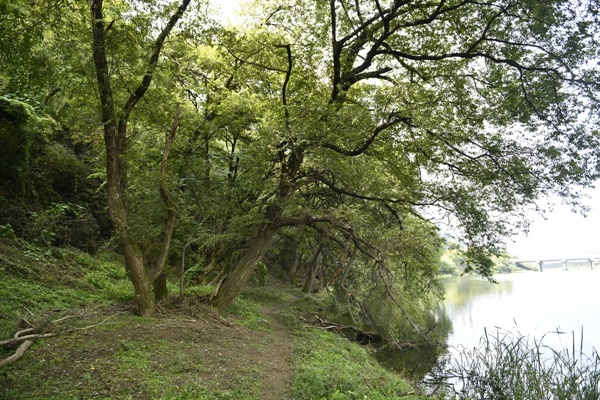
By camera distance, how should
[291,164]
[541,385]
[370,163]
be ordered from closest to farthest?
[541,385]
[291,164]
[370,163]

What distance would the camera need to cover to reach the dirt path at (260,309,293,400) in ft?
17.1

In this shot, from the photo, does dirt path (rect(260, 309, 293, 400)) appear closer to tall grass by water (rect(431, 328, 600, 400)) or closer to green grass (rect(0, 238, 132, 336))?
tall grass by water (rect(431, 328, 600, 400))

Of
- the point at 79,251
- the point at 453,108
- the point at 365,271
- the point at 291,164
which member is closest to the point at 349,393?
the point at 291,164

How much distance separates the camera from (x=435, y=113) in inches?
312

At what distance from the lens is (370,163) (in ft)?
32.4

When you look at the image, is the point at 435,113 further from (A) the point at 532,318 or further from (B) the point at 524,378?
(A) the point at 532,318

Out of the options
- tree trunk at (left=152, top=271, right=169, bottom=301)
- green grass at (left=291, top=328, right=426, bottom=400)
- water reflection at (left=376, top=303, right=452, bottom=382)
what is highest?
tree trunk at (left=152, top=271, right=169, bottom=301)

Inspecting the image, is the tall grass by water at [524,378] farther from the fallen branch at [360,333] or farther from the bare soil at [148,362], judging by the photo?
the bare soil at [148,362]

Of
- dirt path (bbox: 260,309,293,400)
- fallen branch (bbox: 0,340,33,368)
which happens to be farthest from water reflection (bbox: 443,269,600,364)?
fallen branch (bbox: 0,340,33,368)

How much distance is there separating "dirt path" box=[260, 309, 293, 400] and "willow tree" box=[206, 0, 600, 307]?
179cm

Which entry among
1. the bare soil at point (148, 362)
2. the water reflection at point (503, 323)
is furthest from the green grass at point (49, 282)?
the water reflection at point (503, 323)

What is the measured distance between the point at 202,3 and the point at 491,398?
8891 mm

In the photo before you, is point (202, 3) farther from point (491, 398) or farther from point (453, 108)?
point (491, 398)

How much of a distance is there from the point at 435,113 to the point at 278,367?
5.76m
